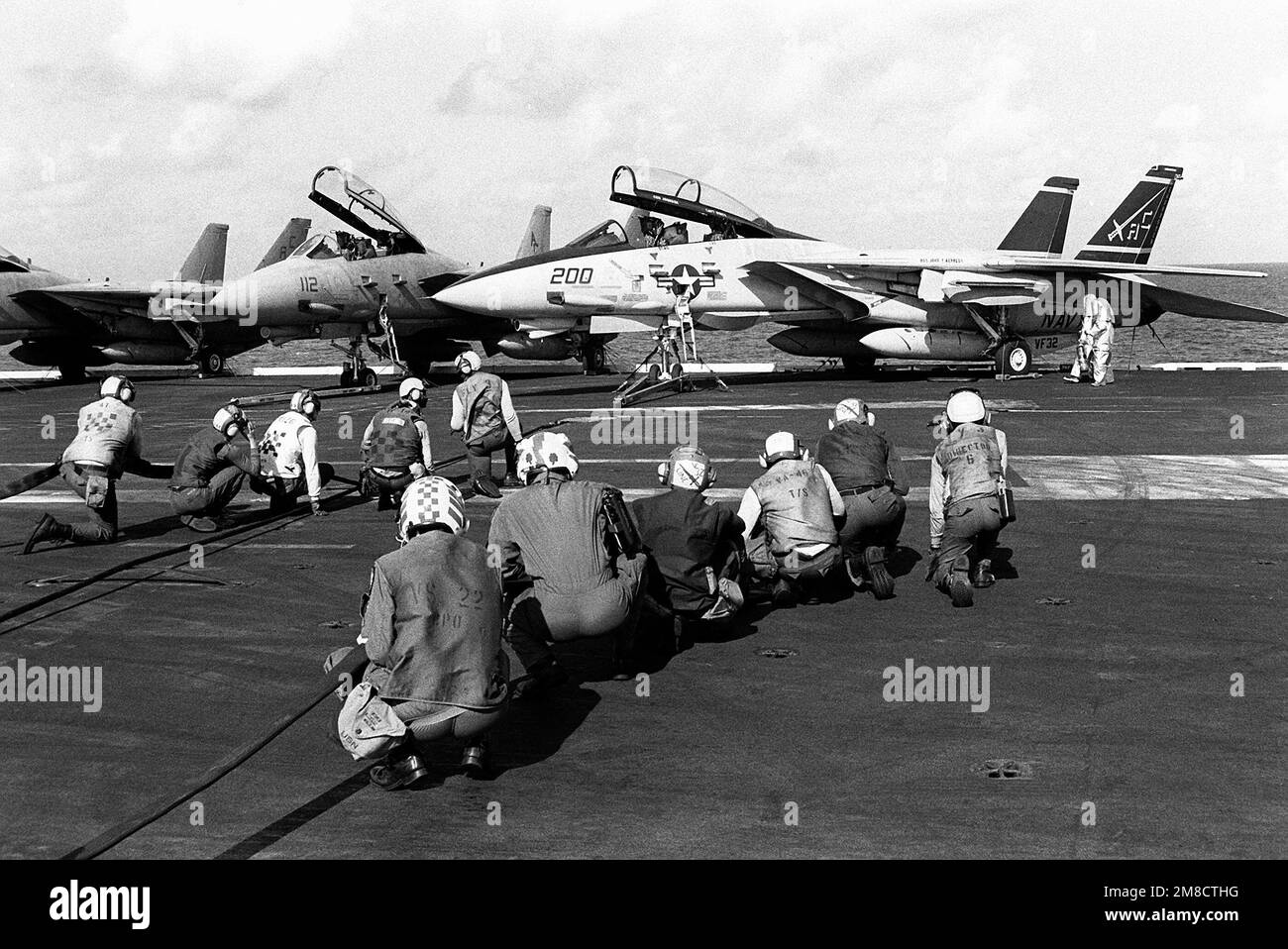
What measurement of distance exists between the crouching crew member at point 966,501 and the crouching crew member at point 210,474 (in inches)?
296

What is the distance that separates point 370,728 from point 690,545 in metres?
3.36

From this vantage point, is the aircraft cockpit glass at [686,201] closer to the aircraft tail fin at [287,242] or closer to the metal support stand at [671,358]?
the metal support stand at [671,358]

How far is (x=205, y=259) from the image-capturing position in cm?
4831

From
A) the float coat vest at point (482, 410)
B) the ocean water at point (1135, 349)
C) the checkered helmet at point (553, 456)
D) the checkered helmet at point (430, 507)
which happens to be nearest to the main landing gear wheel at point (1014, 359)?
the ocean water at point (1135, 349)

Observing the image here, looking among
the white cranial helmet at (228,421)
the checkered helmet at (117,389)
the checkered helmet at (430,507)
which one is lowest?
the checkered helmet at (430,507)

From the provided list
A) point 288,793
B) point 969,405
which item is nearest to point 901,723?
point 288,793

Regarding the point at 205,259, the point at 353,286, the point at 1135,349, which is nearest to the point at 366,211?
the point at 353,286

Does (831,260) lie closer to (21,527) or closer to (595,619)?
(21,527)

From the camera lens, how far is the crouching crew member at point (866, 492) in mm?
11469

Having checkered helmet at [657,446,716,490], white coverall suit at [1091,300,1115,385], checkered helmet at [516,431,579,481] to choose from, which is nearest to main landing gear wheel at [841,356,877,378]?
white coverall suit at [1091,300,1115,385]

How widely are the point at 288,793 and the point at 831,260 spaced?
27.0 metres

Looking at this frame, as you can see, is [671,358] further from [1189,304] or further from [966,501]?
[966,501]

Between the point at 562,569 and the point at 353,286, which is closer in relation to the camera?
the point at 562,569
